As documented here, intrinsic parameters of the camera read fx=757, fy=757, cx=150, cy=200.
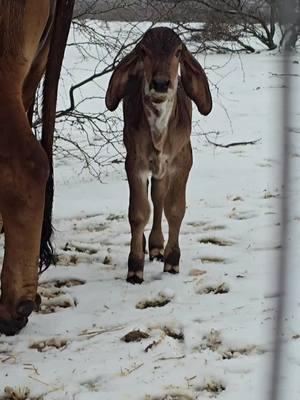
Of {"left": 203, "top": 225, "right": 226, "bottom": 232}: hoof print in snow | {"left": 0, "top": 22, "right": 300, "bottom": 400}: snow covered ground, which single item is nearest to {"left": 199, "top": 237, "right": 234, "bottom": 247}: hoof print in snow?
{"left": 0, "top": 22, "right": 300, "bottom": 400}: snow covered ground

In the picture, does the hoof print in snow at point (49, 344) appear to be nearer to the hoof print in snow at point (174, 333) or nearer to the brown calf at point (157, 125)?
the hoof print in snow at point (174, 333)

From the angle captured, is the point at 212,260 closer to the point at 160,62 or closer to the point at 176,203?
the point at 176,203

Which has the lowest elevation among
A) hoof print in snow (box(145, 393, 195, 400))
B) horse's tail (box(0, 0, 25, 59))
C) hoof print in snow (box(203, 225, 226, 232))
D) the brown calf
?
hoof print in snow (box(145, 393, 195, 400))

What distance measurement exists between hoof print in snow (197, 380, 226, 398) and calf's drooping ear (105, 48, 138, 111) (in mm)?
1899

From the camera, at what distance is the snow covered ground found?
Result: 284 centimetres

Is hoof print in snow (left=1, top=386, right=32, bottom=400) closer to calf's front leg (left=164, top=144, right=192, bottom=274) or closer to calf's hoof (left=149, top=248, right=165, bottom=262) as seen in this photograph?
calf's front leg (left=164, top=144, right=192, bottom=274)

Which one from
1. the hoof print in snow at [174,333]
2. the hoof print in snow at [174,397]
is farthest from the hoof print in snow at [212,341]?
the hoof print in snow at [174,397]

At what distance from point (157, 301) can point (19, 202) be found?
3.08 feet

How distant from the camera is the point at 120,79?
418 cm

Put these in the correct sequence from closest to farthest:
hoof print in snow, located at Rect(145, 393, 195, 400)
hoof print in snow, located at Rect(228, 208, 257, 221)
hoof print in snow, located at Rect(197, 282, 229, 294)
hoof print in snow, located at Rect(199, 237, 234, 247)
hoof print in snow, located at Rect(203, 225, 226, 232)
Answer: hoof print in snow, located at Rect(145, 393, 195, 400)
hoof print in snow, located at Rect(197, 282, 229, 294)
hoof print in snow, located at Rect(199, 237, 234, 247)
hoof print in snow, located at Rect(203, 225, 226, 232)
hoof print in snow, located at Rect(228, 208, 257, 221)

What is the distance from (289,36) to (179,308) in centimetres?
292

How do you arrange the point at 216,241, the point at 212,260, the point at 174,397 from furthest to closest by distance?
1. the point at 216,241
2. the point at 212,260
3. the point at 174,397

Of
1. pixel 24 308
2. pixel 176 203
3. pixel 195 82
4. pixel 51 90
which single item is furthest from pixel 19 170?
pixel 195 82

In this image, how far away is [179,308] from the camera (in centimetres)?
364
